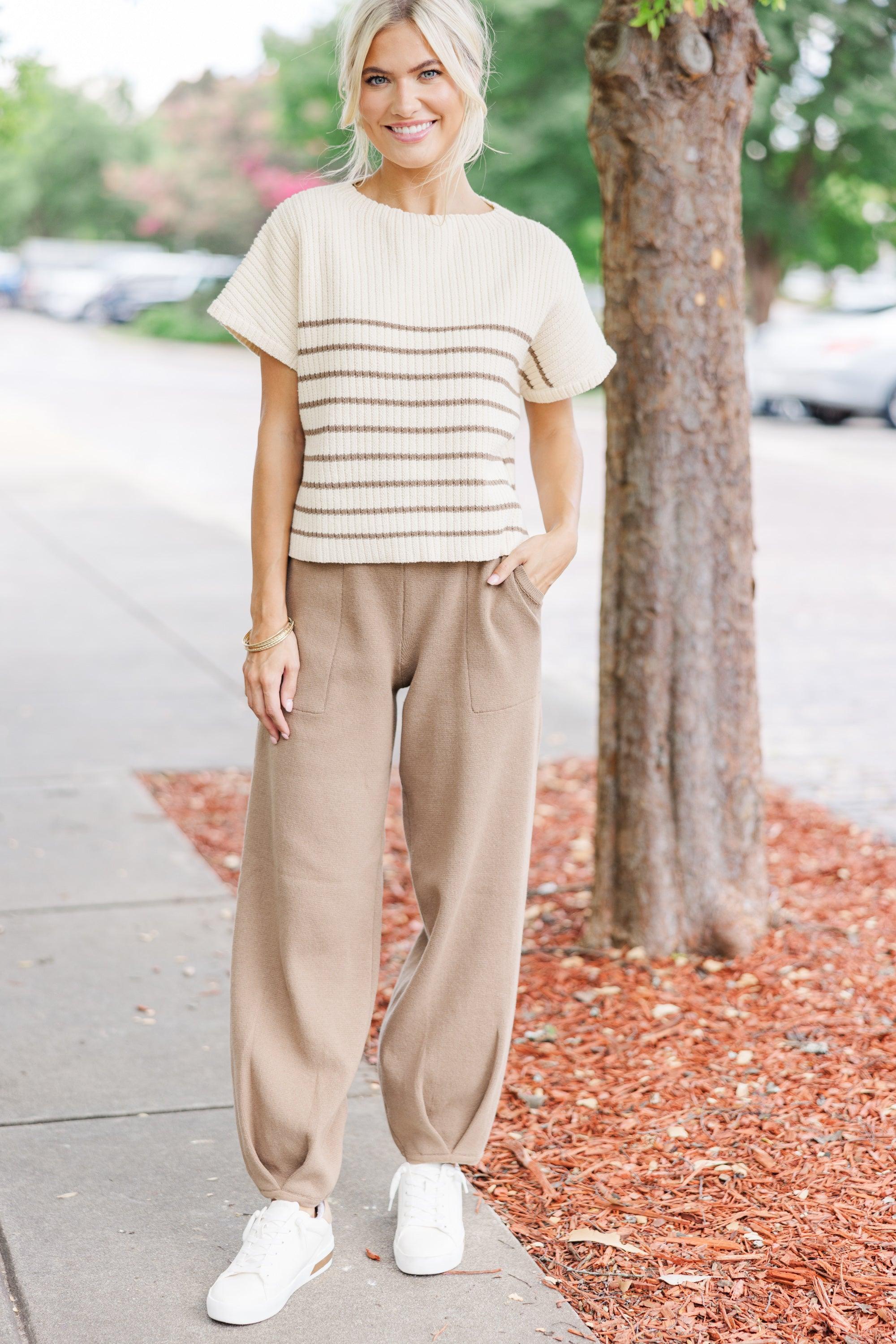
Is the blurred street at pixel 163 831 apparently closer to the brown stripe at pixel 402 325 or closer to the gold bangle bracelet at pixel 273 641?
the gold bangle bracelet at pixel 273 641

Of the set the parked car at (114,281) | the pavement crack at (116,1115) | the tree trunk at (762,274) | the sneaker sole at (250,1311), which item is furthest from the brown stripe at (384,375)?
the parked car at (114,281)

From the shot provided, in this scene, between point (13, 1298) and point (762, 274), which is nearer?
point (13, 1298)

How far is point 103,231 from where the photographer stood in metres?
60.1

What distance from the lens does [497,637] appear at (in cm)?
250

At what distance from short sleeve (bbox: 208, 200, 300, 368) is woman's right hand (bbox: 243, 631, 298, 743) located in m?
0.45

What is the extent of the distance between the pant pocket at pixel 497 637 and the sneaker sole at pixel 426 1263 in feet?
3.00

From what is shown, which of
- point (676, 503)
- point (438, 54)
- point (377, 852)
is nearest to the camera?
point (438, 54)

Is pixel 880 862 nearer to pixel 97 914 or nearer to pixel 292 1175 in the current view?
pixel 97 914

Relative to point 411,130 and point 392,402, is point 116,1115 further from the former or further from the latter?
point 411,130

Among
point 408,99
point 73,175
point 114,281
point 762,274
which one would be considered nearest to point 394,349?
point 408,99

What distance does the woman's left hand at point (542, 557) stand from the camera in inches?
97.8

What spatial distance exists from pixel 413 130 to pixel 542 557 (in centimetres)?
69

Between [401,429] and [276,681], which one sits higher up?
[401,429]

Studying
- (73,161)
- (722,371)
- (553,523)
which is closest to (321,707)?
(553,523)
